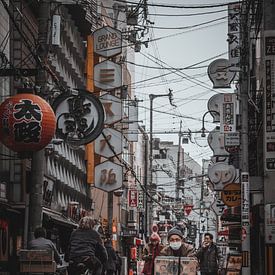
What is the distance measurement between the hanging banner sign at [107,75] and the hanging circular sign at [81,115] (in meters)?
11.5

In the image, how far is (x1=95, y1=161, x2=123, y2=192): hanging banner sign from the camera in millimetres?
35750

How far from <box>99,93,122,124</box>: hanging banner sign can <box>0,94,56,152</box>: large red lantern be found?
18.9 meters

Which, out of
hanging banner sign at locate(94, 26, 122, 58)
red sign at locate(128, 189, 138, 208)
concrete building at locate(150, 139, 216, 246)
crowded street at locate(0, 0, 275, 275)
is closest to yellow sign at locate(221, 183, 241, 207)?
crowded street at locate(0, 0, 275, 275)

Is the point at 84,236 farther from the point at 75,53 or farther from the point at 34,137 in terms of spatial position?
the point at 75,53

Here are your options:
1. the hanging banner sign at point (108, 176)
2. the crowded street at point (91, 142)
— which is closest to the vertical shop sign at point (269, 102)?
the crowded street at point (91, 142)

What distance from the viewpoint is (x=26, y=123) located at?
1683cm

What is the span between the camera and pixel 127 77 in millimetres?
65000

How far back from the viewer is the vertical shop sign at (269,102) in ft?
60.0

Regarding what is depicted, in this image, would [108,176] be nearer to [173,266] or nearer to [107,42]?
[107,42]

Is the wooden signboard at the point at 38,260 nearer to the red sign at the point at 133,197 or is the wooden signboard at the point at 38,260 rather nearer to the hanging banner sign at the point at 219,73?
the hanging banner sign at the point at 219,73

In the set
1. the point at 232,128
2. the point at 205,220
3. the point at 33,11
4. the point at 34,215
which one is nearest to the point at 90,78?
the point at 33,11

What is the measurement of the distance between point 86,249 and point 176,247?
65.6 inches

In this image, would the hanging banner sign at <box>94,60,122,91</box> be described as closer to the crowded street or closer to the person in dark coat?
the crowded street

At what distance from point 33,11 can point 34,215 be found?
13823 mm
